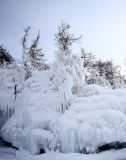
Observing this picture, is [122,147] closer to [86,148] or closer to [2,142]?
[86,148]

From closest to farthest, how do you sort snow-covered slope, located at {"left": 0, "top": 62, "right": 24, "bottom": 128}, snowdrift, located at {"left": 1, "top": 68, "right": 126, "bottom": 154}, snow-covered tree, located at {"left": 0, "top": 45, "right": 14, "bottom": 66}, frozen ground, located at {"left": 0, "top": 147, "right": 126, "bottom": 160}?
frozen ground, located at {"left": 0, "top": 147, "right": 126, "bottom": 160} < snowdrift, located at {"left": 1, "top": 68, "right": 126, "bottom": 154} < snow-covered slope, located at {"left": 0, "top": 62, "right": 24, "bottom": 128} < snow-covered tree, located at {"left": 0, "top": 45, "right": 14, "bottom": 66}

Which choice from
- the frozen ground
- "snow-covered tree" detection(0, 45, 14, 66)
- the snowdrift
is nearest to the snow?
the snowdrift

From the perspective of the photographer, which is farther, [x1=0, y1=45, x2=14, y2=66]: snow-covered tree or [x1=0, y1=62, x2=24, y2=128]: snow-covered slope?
[x1=0, y1=45, x2=14, y2=66]: snow-covered tree

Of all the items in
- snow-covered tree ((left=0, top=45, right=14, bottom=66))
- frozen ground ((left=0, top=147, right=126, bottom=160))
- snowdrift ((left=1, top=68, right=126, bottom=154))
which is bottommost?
frozen ground ((left=0, top=147, right=126, bottom=160))

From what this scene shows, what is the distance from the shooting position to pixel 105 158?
774 cm

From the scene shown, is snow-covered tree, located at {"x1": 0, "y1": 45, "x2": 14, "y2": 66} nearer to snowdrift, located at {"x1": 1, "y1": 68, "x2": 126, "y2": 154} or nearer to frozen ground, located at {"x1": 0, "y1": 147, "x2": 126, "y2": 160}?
snowdrift, located at {"x1": 1, "y1": 68, "x2": 126, "y2": 154}

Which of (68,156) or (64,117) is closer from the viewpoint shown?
(68,156)

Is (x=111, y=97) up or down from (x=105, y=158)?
up

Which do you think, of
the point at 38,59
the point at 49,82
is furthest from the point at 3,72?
the point at 38,59

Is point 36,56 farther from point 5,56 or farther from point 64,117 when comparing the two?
point 64,117

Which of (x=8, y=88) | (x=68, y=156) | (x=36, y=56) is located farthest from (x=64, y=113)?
(x=36, y=56)

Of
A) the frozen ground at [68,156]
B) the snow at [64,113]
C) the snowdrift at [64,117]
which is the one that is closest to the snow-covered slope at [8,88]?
the snow at [64,113]

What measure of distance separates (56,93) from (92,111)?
2.22 m

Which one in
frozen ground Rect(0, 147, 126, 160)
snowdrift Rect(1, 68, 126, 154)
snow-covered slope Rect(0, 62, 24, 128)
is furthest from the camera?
snow-covered slope Rect(0, 62, 24, 128)
